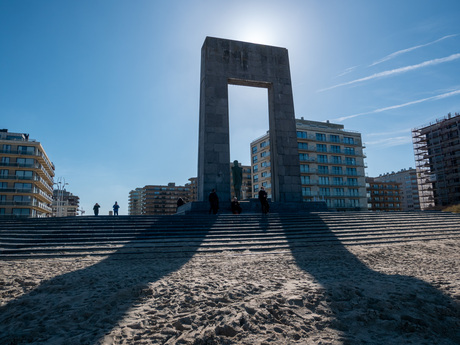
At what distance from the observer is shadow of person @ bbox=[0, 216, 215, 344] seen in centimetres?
341

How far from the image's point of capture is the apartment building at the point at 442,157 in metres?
54.9

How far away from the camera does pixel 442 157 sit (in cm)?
5734

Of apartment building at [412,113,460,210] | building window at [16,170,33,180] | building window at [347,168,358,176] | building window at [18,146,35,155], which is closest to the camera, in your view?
building window at [16,170,33,180]

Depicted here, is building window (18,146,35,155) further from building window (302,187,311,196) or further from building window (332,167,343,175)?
building window (332,167,343,175)

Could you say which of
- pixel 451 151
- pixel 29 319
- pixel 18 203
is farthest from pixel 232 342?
pixel 451 151

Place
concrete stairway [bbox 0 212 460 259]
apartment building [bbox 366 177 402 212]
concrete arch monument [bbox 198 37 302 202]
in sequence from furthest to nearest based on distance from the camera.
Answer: apartment building [bbox 366 177 402 212] < concrete arch monument [bbox 198 37 302 202] < concrete stairway [bbox 0 212 460 259]

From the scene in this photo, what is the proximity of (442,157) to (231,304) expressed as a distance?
67327 mm

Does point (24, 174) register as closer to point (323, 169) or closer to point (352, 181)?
point (323, 169)

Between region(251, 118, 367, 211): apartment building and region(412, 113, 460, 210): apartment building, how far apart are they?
1250 cm

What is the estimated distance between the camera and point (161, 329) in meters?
3.53

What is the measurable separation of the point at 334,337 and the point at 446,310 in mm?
1812

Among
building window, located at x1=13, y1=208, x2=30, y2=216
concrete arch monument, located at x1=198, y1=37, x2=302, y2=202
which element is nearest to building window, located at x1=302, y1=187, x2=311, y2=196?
concrete arch monument, located at x1=198, y1=37, x2=302, y2=202

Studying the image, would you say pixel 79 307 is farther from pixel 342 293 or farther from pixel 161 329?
pixel 342 293

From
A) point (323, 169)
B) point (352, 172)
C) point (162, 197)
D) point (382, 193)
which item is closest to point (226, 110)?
point (323, 169)
